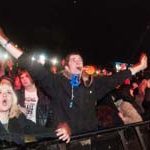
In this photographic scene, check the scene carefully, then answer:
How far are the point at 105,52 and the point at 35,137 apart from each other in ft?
134

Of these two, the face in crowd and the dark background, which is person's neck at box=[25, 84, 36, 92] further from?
the dark background

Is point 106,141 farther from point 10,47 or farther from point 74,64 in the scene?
point 10,47

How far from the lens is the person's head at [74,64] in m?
6.62

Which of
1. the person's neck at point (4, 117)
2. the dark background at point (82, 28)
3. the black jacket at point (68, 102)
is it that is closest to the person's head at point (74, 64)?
the black jacket at point (68, 102)

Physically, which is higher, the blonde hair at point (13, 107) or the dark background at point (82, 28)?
the dark background at point (82, 28)

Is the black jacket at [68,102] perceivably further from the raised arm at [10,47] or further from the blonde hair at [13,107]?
the blonde hair at [13,107]

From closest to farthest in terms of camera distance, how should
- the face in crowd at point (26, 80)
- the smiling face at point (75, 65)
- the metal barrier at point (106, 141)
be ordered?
the metal barrier at point (106, 141) → the smiling face at point (75, 65) → the face in crowd at point (26, 80)

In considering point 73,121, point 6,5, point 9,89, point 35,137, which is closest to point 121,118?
point 73,121

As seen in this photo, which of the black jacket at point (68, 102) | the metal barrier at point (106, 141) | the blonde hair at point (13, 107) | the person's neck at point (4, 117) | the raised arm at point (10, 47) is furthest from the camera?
the black jacket at point (68, 102)

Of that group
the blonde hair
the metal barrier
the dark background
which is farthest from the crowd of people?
the dark background

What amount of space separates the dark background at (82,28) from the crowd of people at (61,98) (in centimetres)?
3383

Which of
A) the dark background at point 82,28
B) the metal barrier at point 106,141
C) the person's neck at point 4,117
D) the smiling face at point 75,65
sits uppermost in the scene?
the dark background at point 82,28

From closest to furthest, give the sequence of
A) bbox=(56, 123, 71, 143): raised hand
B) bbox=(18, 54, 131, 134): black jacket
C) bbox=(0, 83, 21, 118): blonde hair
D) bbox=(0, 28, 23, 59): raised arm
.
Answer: bbox=(56, 123, 71, 143): raised hand → bbox=(0, 83, 21, 118): blonde hair → bbox=(0, 28, 23, 59): raised arm → bbox=(18, 54, 131, 134): black jacket

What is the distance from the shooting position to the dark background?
4328cm
